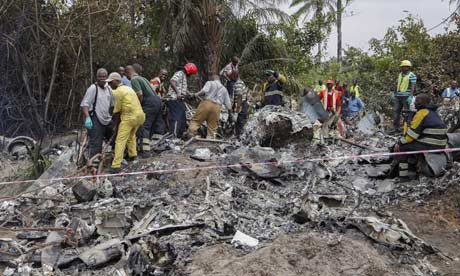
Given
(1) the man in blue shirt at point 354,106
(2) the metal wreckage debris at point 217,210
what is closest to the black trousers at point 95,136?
(2) the metal wreckage debris at point 217,210

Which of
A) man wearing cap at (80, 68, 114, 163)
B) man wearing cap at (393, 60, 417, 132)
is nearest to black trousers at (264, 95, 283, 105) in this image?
man wearing cap at (393, 60, 417, 132)

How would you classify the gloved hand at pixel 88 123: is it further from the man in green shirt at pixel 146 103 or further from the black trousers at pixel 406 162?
the black trousers at pixel 406 162

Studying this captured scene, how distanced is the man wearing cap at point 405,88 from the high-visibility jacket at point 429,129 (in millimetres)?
3565

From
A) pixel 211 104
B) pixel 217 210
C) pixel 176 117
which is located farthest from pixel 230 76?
pixel 217 210

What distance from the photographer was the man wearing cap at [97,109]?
7.08 metres

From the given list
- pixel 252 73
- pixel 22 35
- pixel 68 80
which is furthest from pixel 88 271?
pixel 252 73

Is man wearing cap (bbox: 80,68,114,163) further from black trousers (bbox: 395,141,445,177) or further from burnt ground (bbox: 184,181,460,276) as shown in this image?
black trousers (bbox: 395,141,445,177)

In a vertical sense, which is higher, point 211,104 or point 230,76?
point 230,76

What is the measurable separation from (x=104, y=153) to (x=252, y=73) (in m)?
8.89

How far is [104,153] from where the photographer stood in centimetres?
729

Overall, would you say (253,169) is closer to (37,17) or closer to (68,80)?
(37,17)

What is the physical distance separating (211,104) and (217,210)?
3524 mm

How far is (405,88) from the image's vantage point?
1017cm

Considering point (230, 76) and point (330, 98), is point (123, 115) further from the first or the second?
point (330, 98)
